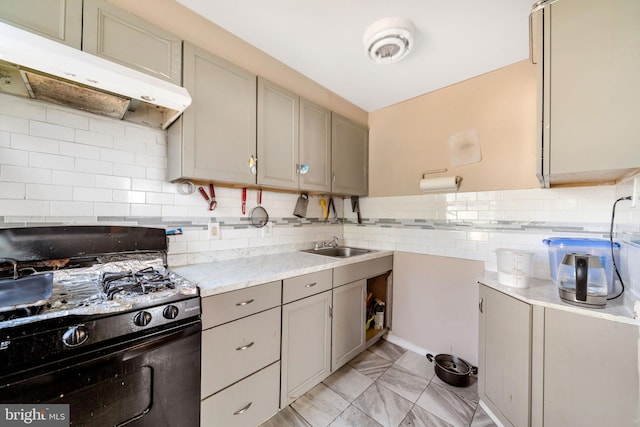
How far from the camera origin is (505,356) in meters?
1.42

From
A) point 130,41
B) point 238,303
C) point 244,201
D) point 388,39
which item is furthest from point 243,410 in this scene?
point 388,39

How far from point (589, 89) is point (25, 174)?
2696 mm

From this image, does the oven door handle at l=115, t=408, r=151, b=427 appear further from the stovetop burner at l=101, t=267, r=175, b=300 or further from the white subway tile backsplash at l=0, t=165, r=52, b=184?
the white subway tile backsplash at l=0, t=165, r=52, b=184

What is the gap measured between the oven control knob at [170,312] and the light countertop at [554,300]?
1752mm

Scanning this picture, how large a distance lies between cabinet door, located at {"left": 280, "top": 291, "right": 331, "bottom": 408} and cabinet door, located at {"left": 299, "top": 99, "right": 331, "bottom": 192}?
3.12ft

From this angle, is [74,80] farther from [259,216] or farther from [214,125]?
[259,216]

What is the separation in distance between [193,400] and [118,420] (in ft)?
0.90

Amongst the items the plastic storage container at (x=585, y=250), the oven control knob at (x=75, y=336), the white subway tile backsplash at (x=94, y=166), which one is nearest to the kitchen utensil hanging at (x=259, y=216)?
the white subway tile backsplash at (x=94, y=166)

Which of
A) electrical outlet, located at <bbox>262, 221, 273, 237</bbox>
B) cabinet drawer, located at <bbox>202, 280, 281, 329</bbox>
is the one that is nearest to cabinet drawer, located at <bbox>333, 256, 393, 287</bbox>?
cabinet drawer, located at <bbox>202, 280, 281, 329</bbox>

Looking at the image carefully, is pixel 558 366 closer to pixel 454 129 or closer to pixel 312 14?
pixel 454 129

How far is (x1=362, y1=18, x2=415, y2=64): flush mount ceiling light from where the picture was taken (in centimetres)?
145

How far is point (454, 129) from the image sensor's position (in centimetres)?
211

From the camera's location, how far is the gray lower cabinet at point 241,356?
1164 mm

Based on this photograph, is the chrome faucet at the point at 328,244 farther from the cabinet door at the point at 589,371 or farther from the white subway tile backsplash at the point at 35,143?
the white subway tile backsplash at the point at 35,143
